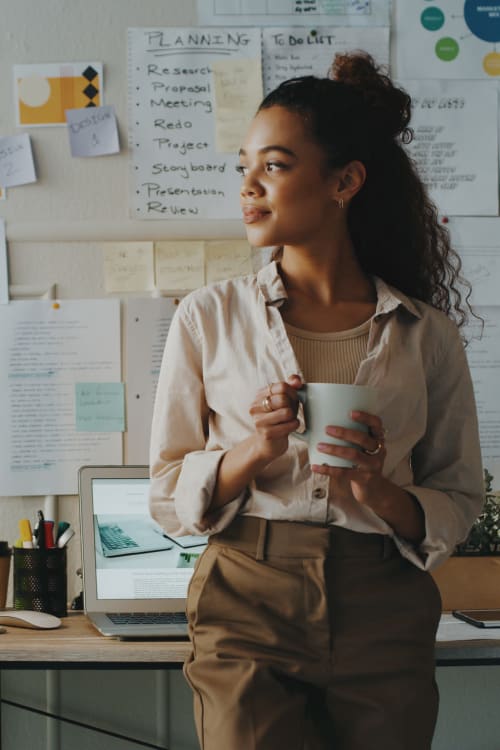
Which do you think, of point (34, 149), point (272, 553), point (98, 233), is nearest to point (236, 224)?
point (98, 233)

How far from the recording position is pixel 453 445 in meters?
1.12

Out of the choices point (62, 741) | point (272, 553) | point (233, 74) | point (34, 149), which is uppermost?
point (233, 74)

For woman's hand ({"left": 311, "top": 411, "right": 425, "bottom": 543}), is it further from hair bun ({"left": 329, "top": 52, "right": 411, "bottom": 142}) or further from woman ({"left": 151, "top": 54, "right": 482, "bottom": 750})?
hair bun ({"left": 329, "top": 52, "right": 411, "bottom": 142})

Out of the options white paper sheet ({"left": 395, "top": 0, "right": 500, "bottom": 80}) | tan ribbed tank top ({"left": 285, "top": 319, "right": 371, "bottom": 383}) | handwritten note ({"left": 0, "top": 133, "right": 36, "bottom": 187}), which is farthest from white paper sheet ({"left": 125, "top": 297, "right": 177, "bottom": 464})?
tan ribbed tank top ({"left": 285, "top": 319, "right": 371, "bottom": 383})

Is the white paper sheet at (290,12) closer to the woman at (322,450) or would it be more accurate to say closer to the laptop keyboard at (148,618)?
the woman at (322,450)

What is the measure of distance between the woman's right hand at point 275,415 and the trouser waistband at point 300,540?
0.09 metres

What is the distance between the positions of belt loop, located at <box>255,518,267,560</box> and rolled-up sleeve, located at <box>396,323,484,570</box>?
0.68ft

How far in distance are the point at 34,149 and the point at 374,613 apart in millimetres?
1289

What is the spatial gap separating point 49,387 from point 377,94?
982 mm

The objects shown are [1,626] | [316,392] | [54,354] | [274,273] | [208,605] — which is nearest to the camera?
[316,392]

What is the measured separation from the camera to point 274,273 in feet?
3.69

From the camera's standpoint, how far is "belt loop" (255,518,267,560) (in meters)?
1.00

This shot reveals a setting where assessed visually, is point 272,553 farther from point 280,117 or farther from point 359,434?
point 280,117

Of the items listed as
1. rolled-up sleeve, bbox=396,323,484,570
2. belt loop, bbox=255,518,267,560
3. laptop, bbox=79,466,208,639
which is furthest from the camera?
laptop, bbox=79,466,208,639
